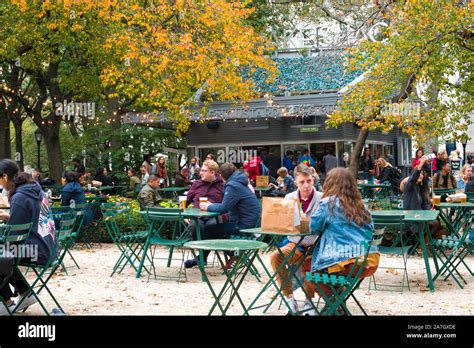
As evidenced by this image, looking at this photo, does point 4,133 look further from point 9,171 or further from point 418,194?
point 9,171

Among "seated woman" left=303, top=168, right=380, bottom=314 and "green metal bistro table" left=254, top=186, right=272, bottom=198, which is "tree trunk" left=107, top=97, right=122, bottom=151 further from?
"seated woman" left=303, top=168, right=380, bottom=314

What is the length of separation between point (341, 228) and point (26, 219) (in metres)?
3.11

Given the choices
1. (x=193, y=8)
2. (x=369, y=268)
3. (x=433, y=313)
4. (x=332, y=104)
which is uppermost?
(x=193, y=8)

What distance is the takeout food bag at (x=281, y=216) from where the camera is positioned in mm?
7004

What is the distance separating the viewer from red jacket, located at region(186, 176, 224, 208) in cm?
1101

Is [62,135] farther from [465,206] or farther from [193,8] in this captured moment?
[465,206]

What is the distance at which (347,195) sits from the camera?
668 cm

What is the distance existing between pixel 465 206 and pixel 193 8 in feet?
34.6

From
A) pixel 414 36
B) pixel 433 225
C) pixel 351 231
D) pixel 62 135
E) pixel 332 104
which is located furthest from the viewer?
pixel 62 135

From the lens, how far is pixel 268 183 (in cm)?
1944

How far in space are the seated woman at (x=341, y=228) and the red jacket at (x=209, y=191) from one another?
14.3 feet

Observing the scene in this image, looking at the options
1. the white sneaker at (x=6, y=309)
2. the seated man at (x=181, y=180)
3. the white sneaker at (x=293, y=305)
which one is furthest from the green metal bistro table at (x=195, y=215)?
the seated man at (x=181, y=180)

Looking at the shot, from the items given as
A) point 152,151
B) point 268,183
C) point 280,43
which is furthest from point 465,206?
point 280,43

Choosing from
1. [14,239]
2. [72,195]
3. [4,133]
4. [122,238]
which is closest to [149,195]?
[72,195]
